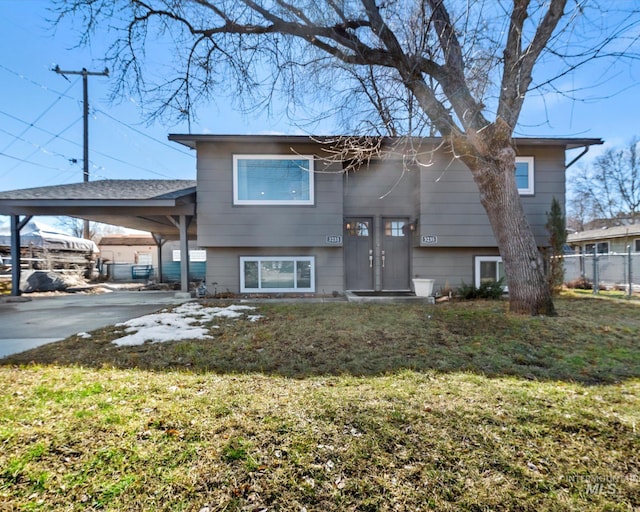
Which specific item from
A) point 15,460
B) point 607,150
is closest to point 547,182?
point 15,460

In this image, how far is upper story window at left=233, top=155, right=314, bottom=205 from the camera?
7.19 metres

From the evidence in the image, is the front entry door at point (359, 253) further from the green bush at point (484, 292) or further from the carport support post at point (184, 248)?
the carport support post at point (184, 248)

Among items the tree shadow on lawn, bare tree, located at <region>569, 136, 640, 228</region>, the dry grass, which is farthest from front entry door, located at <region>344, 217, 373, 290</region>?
bare tree, located at <region>569, 136, 640, 228</region>

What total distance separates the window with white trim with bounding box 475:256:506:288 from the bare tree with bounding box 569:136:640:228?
2497 centimetres

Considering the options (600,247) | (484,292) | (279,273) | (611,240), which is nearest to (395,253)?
(484,292)

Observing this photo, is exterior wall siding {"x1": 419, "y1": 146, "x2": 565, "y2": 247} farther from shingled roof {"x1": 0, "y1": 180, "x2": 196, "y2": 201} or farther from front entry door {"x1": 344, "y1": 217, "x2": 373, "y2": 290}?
shingled roof {"x1": 0, "y1": 180, "x2": 196, "y2": 201}

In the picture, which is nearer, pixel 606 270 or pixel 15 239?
pixel 15 239

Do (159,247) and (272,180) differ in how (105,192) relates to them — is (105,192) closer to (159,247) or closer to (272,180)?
(272,180)

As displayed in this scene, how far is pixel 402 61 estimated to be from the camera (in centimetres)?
482

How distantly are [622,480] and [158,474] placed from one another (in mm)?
2258

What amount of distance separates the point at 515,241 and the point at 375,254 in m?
3.59

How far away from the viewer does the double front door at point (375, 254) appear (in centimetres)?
793

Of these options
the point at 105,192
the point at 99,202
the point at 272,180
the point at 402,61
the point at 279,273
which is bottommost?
the point at 279,273

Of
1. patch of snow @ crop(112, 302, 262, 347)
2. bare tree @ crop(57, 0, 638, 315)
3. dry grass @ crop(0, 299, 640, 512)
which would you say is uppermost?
bare tree @ crop(57, 0, 638, 315)
